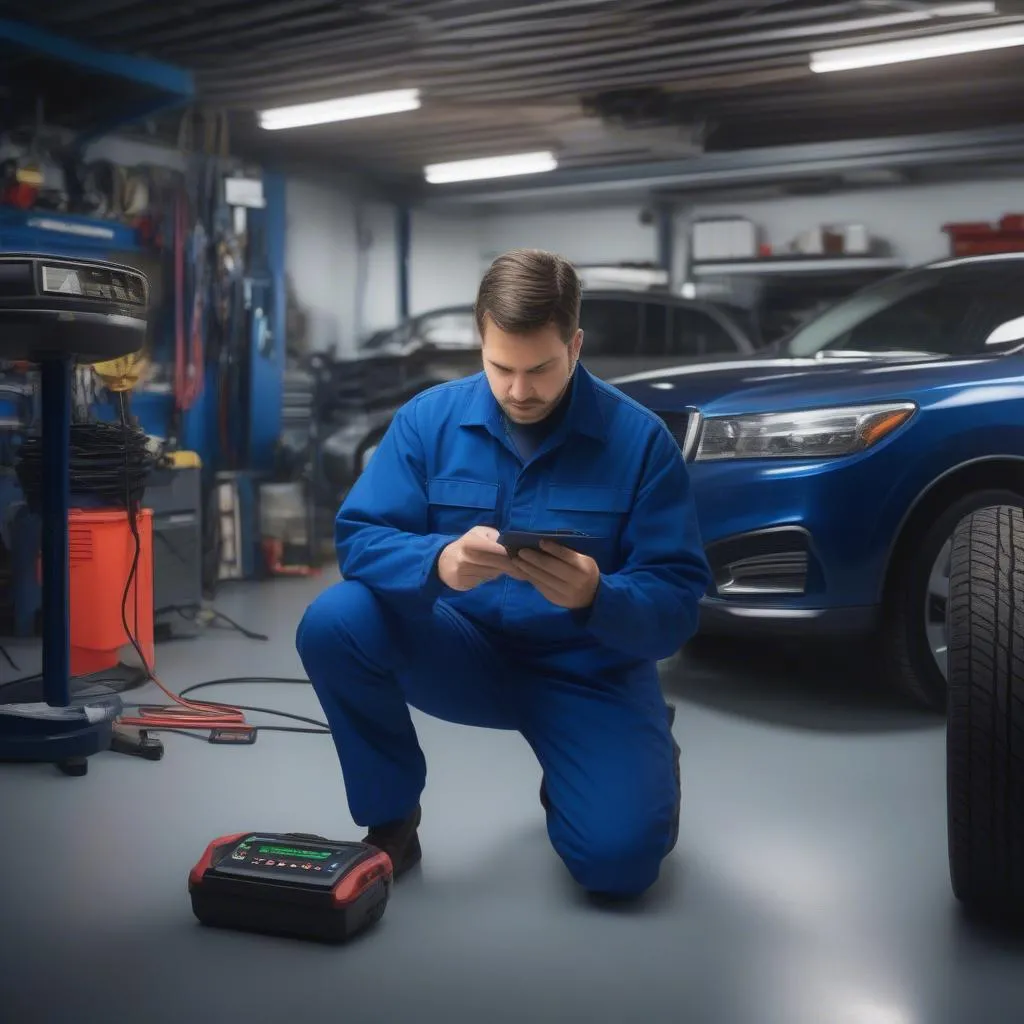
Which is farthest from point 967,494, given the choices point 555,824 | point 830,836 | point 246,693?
point 246,693

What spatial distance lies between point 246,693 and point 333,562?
2.33 metres

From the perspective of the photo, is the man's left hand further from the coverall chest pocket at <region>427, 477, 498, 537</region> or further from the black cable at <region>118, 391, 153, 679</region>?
the black cable at <region>118, 391, 153, 679</region>

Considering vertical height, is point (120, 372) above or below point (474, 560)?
above

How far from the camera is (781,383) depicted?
268 centimetres

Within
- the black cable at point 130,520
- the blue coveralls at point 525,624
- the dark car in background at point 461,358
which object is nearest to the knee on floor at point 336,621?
the blue coveralls at point 525,624

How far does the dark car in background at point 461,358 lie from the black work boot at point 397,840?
12.3 feet

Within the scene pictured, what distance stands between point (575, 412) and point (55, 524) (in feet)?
4.03

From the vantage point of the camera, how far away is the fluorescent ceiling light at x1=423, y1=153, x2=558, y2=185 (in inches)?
271

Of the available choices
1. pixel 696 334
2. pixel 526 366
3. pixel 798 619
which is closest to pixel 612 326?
pixel 696 334

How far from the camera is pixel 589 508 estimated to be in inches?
69.4

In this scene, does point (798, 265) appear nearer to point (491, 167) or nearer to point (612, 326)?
point (612, 326)

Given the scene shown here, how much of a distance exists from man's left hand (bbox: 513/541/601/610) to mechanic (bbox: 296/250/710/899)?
2.1 inches

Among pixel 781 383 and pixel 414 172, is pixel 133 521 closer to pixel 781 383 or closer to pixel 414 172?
pixel 781 383

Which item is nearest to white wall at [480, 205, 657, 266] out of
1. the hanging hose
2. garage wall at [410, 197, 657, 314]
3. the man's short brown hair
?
garage wall at [410, 197, 657, 314]
